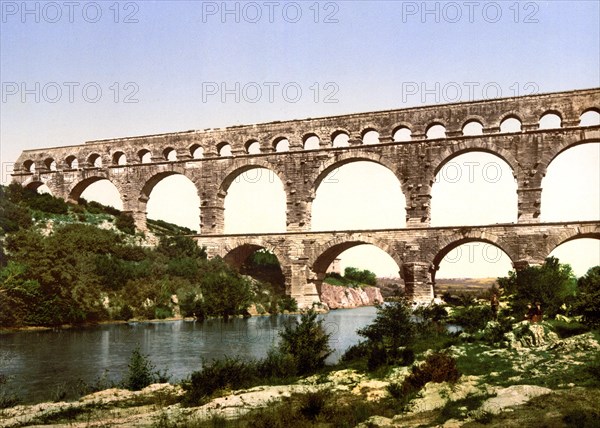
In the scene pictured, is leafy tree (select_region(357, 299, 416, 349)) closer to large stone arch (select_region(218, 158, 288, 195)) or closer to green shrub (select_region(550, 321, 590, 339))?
green shrub (select_region(550, 321, 590, 339))

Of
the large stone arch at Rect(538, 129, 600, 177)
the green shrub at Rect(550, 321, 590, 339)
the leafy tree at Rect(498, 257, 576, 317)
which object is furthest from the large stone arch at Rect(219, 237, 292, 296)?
the green shrub at Rect(550, 321, 590, 339)

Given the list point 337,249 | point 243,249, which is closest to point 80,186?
point 243,249

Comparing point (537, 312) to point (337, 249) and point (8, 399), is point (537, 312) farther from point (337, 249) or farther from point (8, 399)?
point (337, 249)

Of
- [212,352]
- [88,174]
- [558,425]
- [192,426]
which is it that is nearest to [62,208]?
[88,174]

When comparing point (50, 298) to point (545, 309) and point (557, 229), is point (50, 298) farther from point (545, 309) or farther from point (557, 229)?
point (557, 229)

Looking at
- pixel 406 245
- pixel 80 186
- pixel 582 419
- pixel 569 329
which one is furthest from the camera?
pixel 80 186

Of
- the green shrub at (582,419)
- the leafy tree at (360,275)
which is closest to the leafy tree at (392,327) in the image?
the green shrub at (582,419)

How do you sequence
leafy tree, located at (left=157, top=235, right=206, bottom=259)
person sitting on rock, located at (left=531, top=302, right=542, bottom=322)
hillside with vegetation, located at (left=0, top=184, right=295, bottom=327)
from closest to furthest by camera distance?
person sitting on rock, located at (left=531, top=302, right=542, bottom=322), hillside with vegetation, located at (left=0, top=184, right=295, bottom=327), leafy tree, located at (left=157, top=235, right=206, bottom=259)
